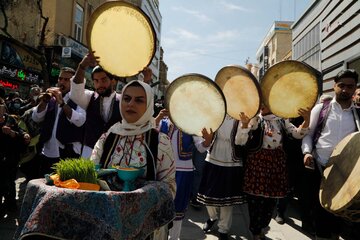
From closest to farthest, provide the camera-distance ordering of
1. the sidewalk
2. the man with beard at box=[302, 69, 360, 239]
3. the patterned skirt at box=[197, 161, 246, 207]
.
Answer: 1. the man with beard at box=[302, 69, 360, 239]
2. the patterned skirt at box=[197, 161, 246, 207]
3. the sidewalk

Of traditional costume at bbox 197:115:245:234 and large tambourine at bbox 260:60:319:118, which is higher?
large tambourine at bbox 260:60:319:118

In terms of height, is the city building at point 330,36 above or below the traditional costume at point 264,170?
above

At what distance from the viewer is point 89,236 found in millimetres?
1478

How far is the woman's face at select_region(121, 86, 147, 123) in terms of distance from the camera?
2100mm

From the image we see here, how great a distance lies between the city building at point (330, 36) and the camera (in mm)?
9055

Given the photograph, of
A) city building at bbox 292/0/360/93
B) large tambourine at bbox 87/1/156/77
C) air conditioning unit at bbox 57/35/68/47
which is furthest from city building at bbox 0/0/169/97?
large tambourine at bbox 87/1/156/77

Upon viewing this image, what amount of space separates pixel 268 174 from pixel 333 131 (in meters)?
0.80

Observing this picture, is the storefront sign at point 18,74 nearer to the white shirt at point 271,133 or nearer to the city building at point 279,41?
the white shirt at point 271,133

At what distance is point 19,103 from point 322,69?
1023 cm

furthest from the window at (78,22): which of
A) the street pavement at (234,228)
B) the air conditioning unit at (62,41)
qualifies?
the street pavement at (234,228)

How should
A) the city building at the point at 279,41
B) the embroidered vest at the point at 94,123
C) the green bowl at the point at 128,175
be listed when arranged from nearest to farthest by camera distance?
the green bowl at the point at 128,175 → the embroidered vest at the point at 94,123 → the city building at the point at 279,41

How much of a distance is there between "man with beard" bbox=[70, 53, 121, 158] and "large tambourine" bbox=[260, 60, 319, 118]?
139cm

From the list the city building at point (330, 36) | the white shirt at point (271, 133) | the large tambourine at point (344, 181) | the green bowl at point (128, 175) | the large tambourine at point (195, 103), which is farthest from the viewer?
the city building at point (330, 36)

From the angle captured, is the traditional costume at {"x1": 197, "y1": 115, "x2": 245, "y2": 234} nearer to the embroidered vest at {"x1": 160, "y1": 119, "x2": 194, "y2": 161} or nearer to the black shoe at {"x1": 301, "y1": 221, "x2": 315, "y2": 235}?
the embroidered vest at {"x1": 160, "y1": 119, "x2": 194, "y2": 161}
